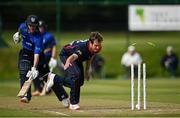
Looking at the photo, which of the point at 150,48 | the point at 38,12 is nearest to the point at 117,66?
the point at 150,48

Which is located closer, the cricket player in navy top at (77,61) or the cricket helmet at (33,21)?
the cricket player in navy top at (77,61)

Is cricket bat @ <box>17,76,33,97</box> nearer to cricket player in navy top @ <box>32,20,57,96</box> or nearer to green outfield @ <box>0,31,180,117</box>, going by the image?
green outfield @ <box>0,31,180,117</box>

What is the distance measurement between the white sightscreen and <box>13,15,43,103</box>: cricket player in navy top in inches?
740

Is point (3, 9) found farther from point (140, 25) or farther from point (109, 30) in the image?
point (140, 25)

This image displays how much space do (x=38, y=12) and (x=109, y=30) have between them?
5.61 metres

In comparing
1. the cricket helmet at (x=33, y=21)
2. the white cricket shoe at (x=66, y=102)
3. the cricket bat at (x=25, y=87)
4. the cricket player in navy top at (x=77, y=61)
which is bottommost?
the white cricket shoe at (x=66, y=102)

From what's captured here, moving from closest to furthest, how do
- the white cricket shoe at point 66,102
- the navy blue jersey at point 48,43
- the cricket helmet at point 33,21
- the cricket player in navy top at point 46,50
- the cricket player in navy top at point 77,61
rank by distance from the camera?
the cricket player in navy top at point 77,61, the white cricket shoe at point 66,102, the cricket helmet at point 33,21, the cricket player in navy top at point 46,50, the navy blue jersey at point 48,43

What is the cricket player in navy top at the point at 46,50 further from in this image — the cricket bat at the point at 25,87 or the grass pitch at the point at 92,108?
the cricket bat at the point at 25,87

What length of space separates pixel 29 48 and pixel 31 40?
215mm

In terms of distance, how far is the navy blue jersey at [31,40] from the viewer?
671 inches

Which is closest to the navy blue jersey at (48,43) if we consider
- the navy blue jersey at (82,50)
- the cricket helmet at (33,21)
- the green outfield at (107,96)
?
the green outfield at (107,96)

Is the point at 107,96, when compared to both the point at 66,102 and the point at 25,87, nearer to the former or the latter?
the point at 66,102

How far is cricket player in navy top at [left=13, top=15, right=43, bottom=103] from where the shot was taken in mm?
16797

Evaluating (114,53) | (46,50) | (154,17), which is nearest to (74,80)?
(46,50)
